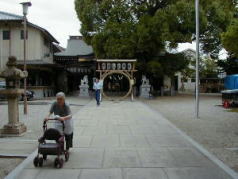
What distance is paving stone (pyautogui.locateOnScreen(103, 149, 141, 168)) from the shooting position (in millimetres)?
7538


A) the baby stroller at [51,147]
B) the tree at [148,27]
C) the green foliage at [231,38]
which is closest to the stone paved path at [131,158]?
the baby stroller at [51,147]

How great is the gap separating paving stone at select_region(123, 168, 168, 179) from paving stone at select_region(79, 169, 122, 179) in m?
0.14

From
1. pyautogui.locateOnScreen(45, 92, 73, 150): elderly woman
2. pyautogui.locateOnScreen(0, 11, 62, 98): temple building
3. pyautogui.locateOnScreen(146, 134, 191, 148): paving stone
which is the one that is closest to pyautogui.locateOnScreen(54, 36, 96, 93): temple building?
pyautogui.locateOnScreen(0, 11, 62, 98): temple building

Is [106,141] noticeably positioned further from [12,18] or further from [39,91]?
[12,18]

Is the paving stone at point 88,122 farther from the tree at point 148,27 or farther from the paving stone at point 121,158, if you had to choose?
the tree at point 148,27

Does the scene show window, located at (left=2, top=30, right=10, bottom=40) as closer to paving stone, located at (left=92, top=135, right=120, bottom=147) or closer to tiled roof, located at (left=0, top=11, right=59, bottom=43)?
tiled roof, located at (left=0, top=11, right=59, bottom=43)

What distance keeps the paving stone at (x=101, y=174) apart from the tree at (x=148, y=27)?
84.1 feet

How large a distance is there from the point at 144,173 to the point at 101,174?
0.79m

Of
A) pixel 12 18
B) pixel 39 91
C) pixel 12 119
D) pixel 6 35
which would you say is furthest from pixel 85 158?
pixel 6 35

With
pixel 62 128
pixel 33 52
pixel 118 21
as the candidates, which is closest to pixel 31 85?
pixel 33 52

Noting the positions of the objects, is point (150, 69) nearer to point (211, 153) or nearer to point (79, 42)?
point (79, 42)

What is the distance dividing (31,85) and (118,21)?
9.99 m

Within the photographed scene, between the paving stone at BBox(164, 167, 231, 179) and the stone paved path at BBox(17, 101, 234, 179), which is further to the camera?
the stone paved path at BBox(17, 101, 234, 179)

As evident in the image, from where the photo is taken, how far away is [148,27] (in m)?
32.4
